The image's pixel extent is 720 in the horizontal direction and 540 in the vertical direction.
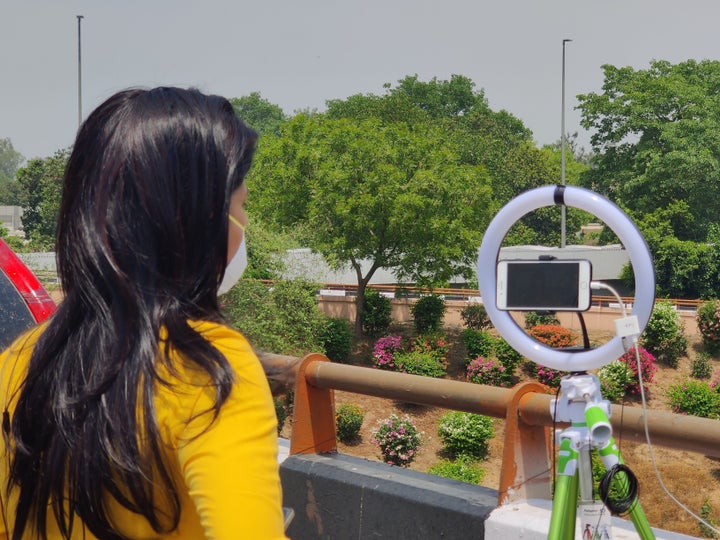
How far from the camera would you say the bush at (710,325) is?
31.0 meters

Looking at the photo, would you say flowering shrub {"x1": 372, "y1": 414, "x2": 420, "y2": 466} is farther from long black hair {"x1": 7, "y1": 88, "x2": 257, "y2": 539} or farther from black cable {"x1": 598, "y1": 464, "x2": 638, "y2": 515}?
long black hair {"x1": 7, "y1": 88, "x2": 257, "y2": 539}

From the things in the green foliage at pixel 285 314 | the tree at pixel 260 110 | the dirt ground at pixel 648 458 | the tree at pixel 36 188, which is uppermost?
the tree at pixel 260 110

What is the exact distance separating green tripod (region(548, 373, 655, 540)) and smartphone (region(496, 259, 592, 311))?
0.68 ft

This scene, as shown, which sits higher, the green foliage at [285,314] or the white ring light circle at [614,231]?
→ the white ring light circle at [614,231]

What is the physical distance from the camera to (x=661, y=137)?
134 feet

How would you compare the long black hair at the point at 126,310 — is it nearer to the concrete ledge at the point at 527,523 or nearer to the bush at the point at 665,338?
the concrete ledge at the point at 527,523

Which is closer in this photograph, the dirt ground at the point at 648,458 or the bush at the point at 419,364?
the dirt ground at the point at 648,458

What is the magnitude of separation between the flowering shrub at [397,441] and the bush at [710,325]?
518 inches

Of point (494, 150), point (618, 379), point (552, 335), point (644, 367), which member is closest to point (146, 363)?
point (552, 335)

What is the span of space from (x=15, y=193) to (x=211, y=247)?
100494mm

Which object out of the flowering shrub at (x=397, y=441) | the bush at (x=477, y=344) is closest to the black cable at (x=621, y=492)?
the flowering shrub at (x=397, y=441)

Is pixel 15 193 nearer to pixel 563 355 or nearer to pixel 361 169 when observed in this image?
pixel 361 169

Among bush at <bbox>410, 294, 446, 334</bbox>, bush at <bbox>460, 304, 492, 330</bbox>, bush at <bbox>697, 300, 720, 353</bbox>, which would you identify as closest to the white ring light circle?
bush at <bbox>410, 294, 446, 334</bbox>

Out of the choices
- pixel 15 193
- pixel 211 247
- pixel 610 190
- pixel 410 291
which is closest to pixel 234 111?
pixel 211 247
